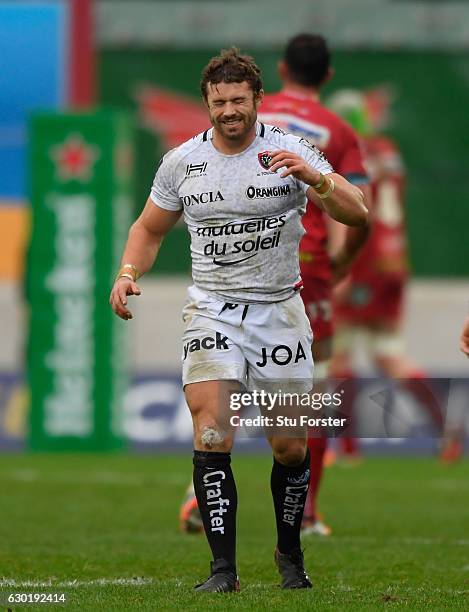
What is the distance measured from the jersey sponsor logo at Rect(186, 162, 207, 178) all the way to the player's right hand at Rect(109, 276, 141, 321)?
1.62 ft

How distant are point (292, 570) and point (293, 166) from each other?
1654mm

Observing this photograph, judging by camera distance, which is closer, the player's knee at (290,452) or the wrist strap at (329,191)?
the wrist strap at (329,191)

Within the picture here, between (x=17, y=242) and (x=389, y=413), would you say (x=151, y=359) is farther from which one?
(x=389, y=413)

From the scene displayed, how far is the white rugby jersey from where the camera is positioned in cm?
757

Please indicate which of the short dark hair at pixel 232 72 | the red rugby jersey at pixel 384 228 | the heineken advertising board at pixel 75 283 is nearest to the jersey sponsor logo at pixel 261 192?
the short dark hair at pixel 232 72

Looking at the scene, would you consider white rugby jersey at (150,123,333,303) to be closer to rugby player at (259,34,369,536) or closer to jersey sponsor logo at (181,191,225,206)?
jersey sponsor logo at (181,191,225,206)

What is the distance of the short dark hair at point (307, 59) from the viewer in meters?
9.84

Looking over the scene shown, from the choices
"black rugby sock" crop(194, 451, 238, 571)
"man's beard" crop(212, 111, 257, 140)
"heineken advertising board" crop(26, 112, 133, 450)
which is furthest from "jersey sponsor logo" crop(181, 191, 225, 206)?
"heineken advertising board" crop(26, 112, 133, 450)

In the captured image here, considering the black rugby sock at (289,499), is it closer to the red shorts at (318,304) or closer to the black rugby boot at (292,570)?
the black rugby boot at (292,570)

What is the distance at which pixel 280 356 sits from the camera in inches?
302

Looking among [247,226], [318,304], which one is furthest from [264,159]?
[318,304]

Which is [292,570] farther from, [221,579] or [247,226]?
[247,226]

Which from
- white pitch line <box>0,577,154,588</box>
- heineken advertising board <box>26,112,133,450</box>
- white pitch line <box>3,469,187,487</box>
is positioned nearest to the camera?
white pitch line <box>0,577,154,588</box>

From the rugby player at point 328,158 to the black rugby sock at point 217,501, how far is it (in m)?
2.12
